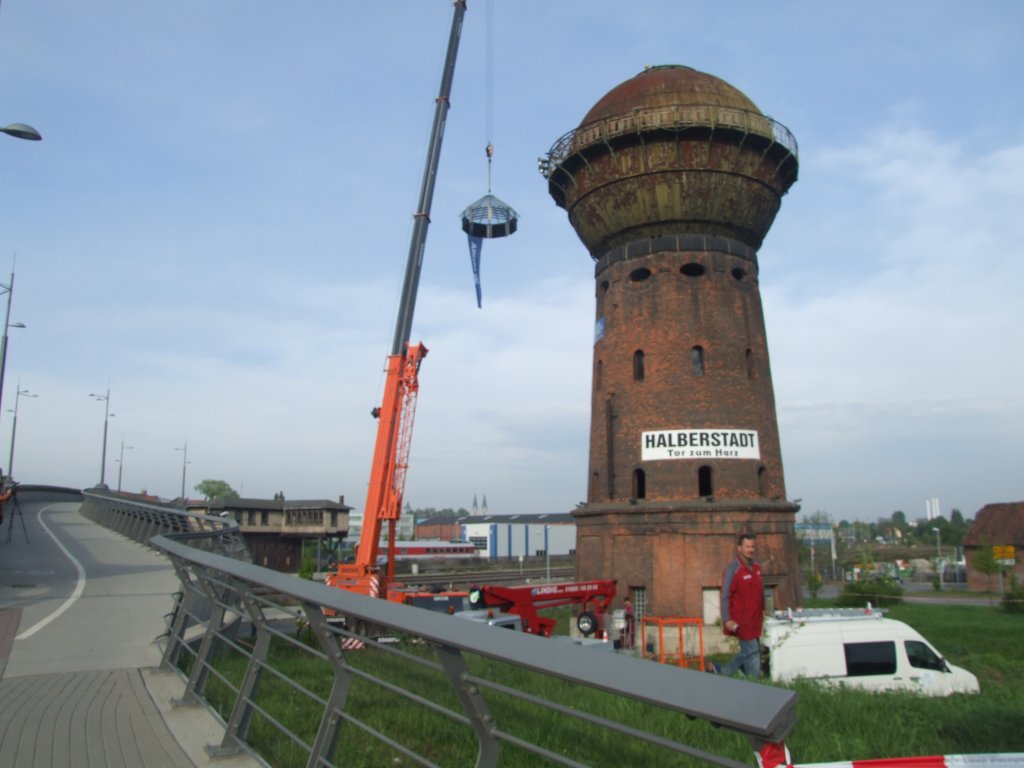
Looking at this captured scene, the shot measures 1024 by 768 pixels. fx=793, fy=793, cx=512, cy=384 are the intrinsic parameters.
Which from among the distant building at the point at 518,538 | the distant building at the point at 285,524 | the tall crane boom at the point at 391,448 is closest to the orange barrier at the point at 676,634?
the tall crane boom at the point at 391,448

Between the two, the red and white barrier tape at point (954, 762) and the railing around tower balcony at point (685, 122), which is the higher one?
the railing around tower balcony at point (685, 122)

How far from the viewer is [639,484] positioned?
25.4m

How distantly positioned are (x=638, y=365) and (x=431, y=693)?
2248 centimetres

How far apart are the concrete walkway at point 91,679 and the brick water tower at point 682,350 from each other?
14134 millimetres

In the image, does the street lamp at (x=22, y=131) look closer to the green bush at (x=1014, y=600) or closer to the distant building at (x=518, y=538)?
the green bush at (x=1014, y=600)

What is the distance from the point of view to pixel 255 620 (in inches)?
191

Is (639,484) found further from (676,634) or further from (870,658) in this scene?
(870,658)

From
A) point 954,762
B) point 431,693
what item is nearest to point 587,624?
point 431,693

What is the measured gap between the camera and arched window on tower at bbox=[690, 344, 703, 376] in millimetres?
25109

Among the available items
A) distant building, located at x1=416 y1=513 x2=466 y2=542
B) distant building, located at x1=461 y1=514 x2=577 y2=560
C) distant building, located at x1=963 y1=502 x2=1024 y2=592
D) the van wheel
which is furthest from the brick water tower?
distant building, located at x1=416 y1=513 x2=466 y2=542

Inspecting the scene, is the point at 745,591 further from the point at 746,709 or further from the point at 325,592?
the point at 746,709

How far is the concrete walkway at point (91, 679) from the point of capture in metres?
5.12

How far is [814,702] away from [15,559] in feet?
62.1

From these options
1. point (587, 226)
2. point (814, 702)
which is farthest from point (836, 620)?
point (587, 226)
